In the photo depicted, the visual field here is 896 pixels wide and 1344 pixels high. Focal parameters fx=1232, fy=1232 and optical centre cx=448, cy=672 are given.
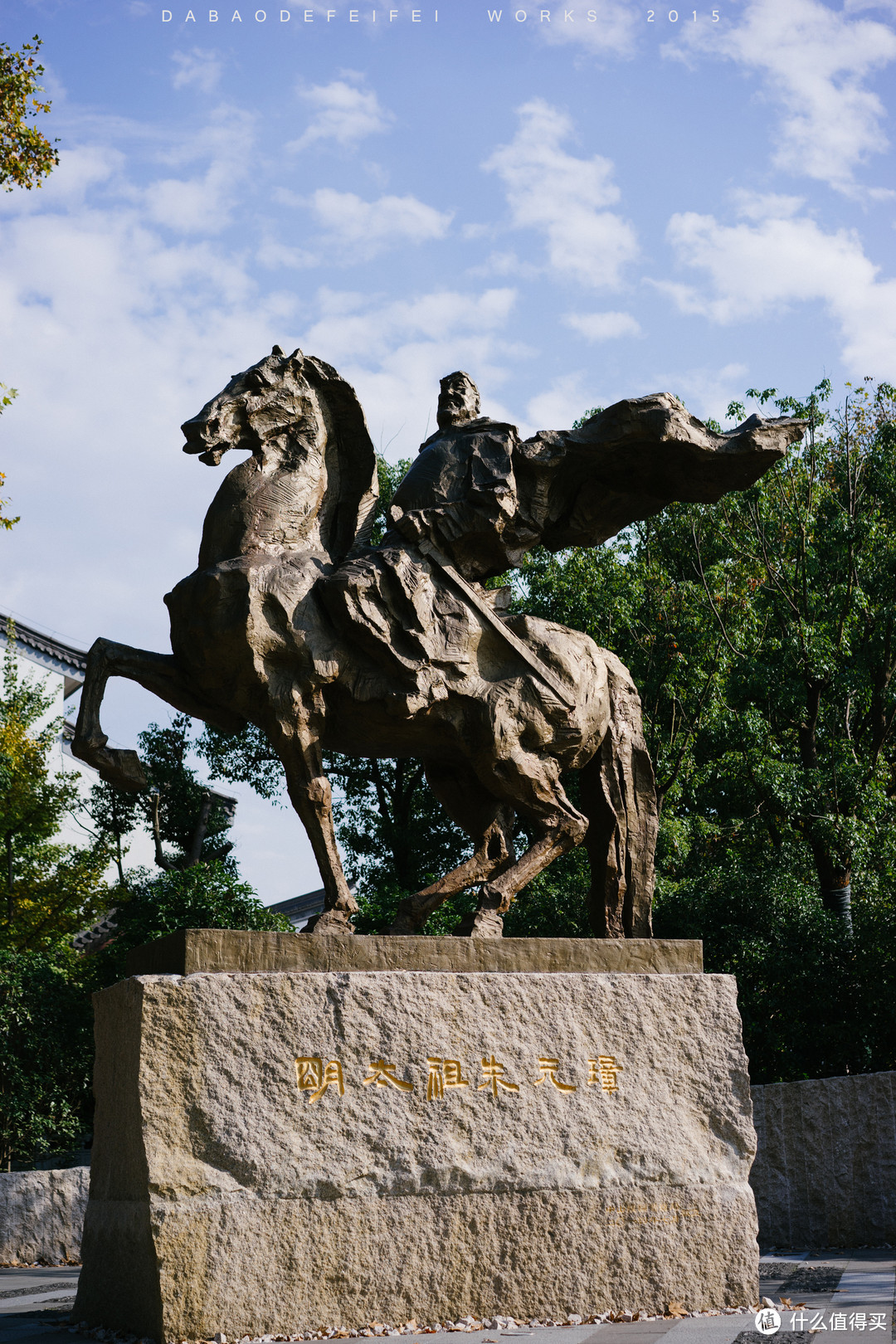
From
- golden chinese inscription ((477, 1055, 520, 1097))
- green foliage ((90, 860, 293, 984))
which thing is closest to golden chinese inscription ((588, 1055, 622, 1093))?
golden chinese inscription ((477, 1055, 520, 1097))

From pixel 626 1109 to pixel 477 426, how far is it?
→ 9.77 feet

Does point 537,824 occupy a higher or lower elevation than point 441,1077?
higher

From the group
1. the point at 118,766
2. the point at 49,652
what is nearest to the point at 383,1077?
the point at 118,766

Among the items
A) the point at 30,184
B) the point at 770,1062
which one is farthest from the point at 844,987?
the point at 30,184

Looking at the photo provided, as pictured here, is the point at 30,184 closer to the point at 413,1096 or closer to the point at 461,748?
the point at 461,748

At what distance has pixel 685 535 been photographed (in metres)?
16.5

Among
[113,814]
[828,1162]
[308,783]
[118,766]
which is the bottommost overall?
[828,1162]

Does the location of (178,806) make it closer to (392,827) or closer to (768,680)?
(392,827)

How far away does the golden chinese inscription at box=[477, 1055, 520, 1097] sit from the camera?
4461mm

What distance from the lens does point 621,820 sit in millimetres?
5527

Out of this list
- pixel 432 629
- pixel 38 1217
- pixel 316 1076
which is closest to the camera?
pixel 316 1076

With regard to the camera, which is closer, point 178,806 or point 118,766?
point 118,766

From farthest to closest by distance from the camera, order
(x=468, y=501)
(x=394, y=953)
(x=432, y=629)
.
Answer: (x=468, y=501), (x=432, y=629), (x=394, y=953)

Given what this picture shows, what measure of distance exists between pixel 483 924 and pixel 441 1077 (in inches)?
28.5
